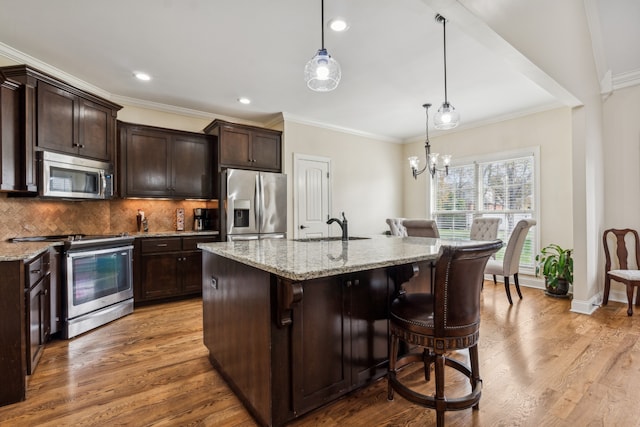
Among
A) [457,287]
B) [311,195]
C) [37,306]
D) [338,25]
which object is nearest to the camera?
[457,287]

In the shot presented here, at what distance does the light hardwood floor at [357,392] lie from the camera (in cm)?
170

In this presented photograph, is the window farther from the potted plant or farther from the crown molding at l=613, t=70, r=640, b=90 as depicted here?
the crown molding at l=613, t=70, r=640, b=90

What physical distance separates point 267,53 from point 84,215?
298 cm

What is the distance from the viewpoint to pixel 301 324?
162cm

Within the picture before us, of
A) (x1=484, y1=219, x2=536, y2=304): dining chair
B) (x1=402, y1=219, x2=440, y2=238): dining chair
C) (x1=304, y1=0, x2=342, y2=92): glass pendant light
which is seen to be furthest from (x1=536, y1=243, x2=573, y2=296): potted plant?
(x1=304, y1=0, x2=342, y2=92): glass pendant light

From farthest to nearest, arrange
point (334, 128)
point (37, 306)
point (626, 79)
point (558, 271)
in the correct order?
Answer: point (334, 128) < point (558, 271) < point (626, 79) < point (37, 306)

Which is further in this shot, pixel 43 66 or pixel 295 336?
pixel 43 66

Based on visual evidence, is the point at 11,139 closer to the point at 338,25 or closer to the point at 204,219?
the point at 204,219

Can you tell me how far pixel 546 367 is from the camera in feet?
7.27

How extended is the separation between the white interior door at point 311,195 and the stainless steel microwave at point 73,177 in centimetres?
250

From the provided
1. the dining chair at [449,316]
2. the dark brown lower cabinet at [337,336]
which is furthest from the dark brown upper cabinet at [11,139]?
the dining chair at [449,316]

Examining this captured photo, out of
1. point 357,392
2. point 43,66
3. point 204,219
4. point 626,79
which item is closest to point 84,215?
point 204,219

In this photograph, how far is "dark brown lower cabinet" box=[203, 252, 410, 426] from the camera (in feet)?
5.02

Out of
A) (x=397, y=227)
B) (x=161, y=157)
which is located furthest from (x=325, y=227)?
(x=161, y=157)
